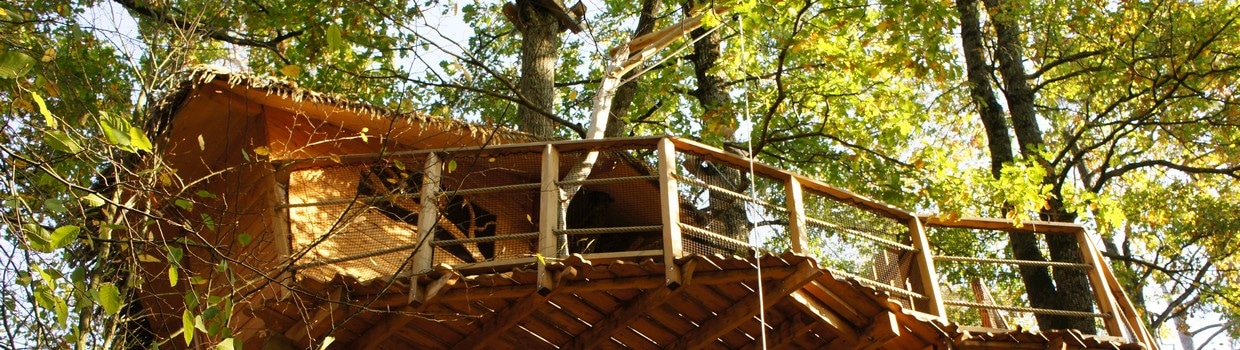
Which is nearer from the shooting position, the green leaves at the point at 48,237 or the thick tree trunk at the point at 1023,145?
the green leaves at the point at 48,237

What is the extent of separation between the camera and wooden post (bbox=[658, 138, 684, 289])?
711 centimetres

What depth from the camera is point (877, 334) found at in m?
7.68

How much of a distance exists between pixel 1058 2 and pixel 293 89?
8.18 m

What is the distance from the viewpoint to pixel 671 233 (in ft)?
23.7

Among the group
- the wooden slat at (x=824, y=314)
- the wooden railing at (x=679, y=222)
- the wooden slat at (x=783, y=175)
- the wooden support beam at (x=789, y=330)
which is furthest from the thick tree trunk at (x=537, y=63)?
the wooden slat at (x=824, y=314)

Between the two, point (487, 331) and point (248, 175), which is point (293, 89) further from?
point (487, 331)

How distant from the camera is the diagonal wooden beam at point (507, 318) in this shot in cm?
722

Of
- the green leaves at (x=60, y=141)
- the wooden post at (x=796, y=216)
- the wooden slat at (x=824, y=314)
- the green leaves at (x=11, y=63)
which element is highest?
the wooden post at (x=796, y=216)

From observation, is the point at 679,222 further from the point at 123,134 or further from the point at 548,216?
the point at 123,134

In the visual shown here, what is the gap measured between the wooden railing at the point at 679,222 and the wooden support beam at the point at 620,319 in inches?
9.6

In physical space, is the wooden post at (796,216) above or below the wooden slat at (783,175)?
below

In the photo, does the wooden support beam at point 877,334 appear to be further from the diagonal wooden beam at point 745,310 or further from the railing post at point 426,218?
the railing post at point 426,218

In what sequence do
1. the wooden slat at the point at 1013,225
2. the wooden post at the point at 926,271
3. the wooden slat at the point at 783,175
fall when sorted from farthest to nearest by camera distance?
the wooden slat at the point at 1013,225, the wooden post at the point at 926,271, the wooden slat at the point at 783,175

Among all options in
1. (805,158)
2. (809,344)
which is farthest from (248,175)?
(805,158)
